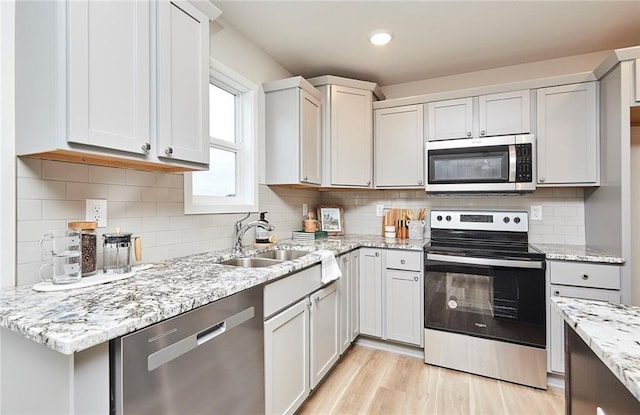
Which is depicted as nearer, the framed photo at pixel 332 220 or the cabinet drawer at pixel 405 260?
the cabinet drawer at pixel 405 260

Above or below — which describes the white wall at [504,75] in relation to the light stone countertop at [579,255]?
above

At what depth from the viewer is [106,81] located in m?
1.21

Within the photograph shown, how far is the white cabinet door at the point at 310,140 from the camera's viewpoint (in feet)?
8.58

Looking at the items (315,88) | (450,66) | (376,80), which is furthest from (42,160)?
(450,66)

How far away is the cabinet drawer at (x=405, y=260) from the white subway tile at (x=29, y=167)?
2.23m

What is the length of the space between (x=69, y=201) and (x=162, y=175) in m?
0.49

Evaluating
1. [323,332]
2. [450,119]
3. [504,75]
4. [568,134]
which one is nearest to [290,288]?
[323,332]

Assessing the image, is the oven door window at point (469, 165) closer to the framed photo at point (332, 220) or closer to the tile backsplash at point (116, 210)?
the framed photo at point (332, 220)

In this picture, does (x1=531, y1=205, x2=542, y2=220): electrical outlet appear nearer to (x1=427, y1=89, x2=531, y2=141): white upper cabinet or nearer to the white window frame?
(x1=427, y1=89, x2=531, y2=141): white upper cabinet

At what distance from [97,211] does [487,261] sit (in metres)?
2.40

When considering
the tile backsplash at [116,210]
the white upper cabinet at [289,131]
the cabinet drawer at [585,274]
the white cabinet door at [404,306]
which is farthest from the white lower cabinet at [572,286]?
the tile backsplash at [116,210]

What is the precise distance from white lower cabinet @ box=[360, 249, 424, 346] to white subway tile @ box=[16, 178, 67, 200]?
206cm

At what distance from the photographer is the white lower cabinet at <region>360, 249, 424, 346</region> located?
256 centimetres

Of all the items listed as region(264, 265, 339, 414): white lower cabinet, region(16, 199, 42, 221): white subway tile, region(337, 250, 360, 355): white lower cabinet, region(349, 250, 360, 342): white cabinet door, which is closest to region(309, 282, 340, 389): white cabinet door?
region(264, 265, 339, 414): white lower cabinet
